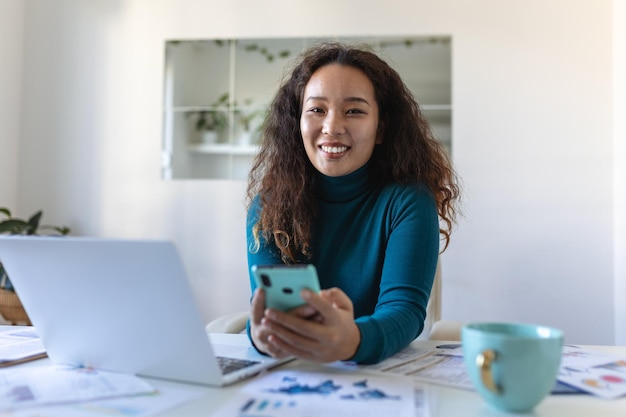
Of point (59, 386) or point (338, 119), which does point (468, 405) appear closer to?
point (59, 386)

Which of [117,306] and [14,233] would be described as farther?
[14,233]

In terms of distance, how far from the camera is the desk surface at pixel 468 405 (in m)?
0.63

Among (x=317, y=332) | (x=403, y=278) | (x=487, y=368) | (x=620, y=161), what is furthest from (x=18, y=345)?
(x=620, y=161)

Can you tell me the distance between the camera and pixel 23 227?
9.95 ft

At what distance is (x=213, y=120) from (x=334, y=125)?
212cm

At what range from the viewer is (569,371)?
824mm

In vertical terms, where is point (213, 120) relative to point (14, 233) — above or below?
above

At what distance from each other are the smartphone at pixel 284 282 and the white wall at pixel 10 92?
9.97 ft

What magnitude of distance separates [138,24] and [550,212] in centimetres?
244

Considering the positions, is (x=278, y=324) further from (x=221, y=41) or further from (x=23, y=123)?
(x=23, y=123)

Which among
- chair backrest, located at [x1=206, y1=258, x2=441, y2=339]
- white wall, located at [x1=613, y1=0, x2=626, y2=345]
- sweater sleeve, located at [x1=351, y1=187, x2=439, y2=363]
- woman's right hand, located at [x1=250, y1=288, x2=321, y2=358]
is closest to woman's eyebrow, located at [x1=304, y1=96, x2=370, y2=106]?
sweater sleeve, located at [x1=351, y1=187, x2=439, y2=363]

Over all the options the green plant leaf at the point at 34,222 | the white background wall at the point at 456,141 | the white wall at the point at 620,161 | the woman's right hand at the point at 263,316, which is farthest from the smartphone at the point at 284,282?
the green plant leaf at the point at 34,222

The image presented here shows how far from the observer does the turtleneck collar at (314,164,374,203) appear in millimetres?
1310

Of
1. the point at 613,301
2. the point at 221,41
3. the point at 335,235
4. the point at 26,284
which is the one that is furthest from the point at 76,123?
the point at 613,301
